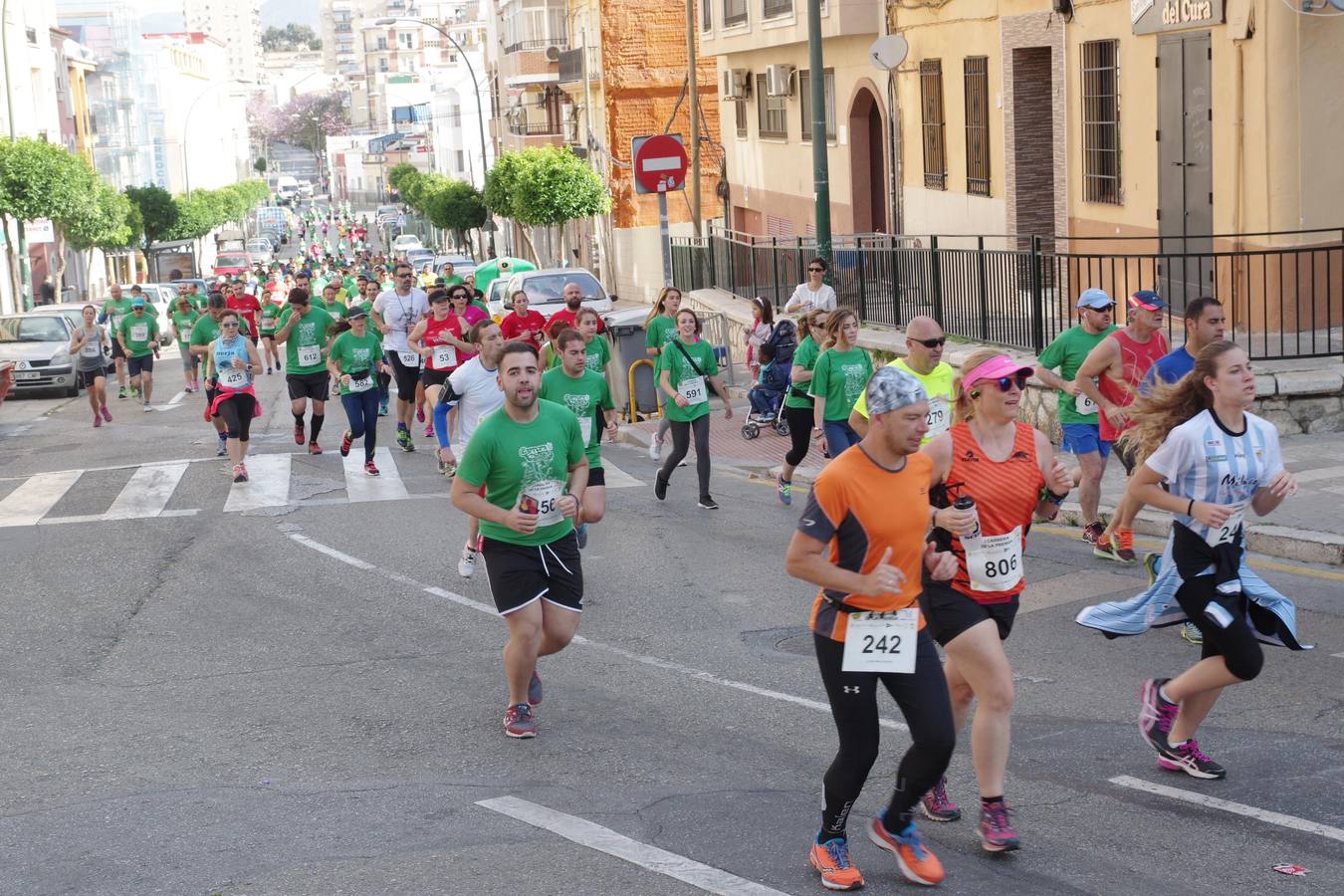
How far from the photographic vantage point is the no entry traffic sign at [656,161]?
19.8 metres

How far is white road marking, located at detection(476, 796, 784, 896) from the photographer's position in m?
5.80

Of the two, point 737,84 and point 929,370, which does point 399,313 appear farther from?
point 737,84

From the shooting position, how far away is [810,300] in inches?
723

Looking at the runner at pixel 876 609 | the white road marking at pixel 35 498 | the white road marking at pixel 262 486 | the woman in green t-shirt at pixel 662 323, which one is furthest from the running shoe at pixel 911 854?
the white road marking at pixel 35 498

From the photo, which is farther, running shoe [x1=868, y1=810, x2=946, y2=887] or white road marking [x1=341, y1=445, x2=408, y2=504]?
white road marking [x1=341, y1=445, x2=408, y2=504]

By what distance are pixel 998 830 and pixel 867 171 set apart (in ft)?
84.9

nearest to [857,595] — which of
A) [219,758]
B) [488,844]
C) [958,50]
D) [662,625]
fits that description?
[488,844]

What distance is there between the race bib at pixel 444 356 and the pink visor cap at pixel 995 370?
11691mm

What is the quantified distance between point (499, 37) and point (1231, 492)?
71.9 metres

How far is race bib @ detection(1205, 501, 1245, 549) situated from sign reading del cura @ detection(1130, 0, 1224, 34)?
11002mm

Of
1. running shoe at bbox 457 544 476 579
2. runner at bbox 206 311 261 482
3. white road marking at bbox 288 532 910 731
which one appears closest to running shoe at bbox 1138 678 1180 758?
white road marking at bbox 288 532 910 731

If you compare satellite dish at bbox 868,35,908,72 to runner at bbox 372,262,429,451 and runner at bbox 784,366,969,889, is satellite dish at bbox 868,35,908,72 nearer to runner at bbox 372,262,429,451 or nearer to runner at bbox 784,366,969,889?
runner at bbox 372,262,429,451

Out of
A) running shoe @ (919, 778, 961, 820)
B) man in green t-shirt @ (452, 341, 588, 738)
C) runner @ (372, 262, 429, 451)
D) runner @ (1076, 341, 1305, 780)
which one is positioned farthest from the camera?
runner @ (372, 262, 429, 451)

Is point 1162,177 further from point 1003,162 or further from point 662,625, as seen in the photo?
point 662,625
